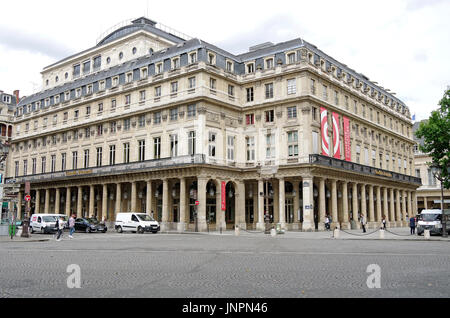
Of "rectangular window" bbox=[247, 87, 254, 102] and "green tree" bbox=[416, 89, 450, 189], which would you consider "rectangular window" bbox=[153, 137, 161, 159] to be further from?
"green tree" bbox=[416, 89, 450, 189]

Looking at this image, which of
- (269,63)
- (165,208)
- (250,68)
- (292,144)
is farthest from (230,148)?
(269,63)

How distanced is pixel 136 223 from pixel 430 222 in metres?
24.4

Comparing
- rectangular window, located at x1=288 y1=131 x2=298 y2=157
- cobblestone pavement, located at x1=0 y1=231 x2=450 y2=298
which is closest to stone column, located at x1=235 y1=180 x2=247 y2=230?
rectangular window, located at x1=288 y1=131 x2=298 y2=157

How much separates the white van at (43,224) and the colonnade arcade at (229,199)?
32.2 ft

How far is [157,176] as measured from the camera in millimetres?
44906

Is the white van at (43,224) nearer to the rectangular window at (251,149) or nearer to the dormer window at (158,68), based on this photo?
the dormer window at (158,68)

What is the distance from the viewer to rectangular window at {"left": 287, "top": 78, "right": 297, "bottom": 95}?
43438mm

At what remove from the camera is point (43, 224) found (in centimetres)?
3866

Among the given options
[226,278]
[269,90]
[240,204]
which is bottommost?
[226,278]

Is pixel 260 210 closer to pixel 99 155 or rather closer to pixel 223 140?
pixel 223 140

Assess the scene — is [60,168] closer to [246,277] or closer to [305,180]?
[305,180]

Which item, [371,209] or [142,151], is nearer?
[142,151]

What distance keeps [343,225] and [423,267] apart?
34.1m

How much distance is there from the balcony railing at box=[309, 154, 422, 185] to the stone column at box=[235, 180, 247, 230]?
27.8ft
